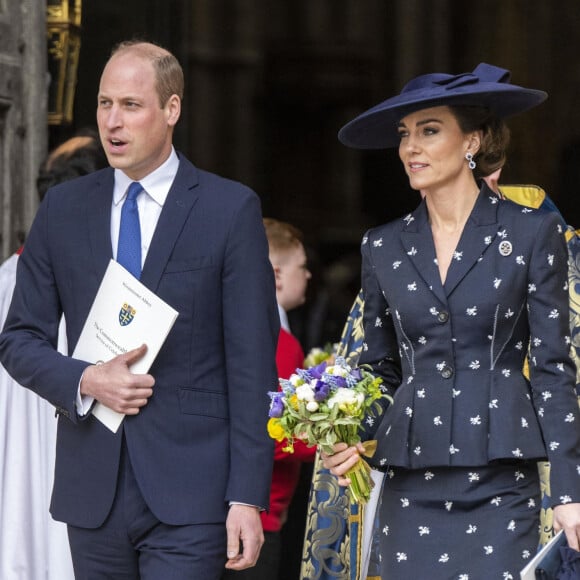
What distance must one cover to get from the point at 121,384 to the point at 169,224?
1.32ft

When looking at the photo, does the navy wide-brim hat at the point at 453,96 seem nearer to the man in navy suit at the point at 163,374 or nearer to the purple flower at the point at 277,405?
the man in navy suit at the point at 163,374

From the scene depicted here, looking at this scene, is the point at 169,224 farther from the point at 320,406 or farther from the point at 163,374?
the point at 320,406

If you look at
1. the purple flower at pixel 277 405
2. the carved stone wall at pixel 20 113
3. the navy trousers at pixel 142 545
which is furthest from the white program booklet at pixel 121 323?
the carved stone wall at pixel 20 113

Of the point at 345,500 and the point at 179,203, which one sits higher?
the point at 179,203

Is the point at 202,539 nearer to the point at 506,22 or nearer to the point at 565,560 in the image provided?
the point at 565,560

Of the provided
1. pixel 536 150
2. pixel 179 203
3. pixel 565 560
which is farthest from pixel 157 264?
pixel 536 150

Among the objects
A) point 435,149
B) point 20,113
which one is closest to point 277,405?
point 435,149

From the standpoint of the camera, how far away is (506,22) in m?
7.60

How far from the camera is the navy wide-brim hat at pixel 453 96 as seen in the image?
3.91 m

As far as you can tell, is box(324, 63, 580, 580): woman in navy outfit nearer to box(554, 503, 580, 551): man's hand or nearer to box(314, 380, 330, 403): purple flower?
box(554, 503, 580, 551): man's hand

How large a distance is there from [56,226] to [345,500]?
1.58 metres

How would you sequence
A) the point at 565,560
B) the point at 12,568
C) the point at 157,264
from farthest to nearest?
the point at 12,568, the point at 157,264, the point at 565,560

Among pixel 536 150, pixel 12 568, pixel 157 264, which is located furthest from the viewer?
pixel 536 150

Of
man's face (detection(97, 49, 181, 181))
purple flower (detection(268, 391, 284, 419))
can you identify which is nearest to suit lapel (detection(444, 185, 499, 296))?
purple flower (detection(268, 391, 284, 419))
